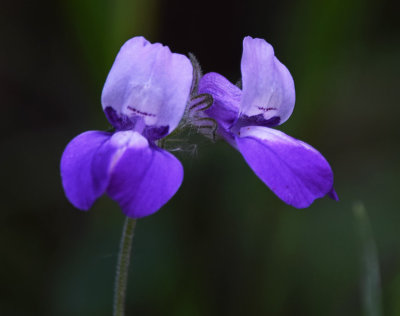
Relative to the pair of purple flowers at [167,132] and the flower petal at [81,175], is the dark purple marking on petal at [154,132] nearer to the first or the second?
the pair of purple flowers at [167,132]

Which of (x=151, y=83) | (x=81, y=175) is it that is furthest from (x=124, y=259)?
(x=151, y=83)

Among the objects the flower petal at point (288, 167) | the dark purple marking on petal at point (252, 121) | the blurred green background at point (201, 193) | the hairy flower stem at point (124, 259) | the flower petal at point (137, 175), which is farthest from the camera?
the blurred green background at point (201, 193)

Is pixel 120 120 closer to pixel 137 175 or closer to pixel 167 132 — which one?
pixel 167 132

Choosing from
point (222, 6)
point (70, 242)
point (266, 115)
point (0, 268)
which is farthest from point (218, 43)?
point (266, 115)

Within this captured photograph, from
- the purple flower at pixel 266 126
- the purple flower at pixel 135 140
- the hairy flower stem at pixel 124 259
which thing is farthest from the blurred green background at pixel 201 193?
the purple flower at pixel 135 140

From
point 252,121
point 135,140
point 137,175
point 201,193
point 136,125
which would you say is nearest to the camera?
point 137,175

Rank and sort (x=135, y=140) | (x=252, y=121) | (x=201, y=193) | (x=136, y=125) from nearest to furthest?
A: (x=135, y=140) < (x=136, y=125) < (x=252, y=121) < (x=201, y=193)

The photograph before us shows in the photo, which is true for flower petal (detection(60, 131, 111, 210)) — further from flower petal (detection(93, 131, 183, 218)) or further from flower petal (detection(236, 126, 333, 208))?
flower petal (detection(236, 126, 333, 208))
